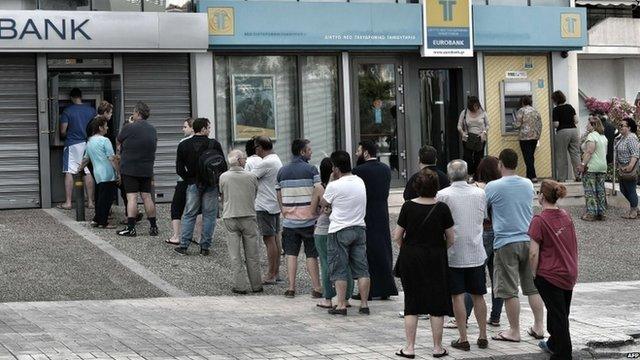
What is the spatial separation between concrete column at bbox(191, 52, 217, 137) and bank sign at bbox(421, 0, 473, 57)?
4505 millimetres

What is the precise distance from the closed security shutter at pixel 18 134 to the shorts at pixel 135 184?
3.68 meters

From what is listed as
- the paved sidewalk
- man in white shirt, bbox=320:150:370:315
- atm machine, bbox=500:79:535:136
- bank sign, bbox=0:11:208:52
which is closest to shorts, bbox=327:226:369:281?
man in white shirt, bbox=320:150:370:315

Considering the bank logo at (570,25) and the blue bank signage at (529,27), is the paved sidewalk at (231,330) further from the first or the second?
the bank logo at (570,25)

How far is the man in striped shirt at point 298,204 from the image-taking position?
13.6 m

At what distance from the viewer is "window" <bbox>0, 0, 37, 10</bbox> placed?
19.8 m

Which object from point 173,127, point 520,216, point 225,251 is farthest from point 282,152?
point 520,216

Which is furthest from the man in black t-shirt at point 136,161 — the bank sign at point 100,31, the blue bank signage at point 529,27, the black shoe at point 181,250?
the blue bank signage at point 529,27

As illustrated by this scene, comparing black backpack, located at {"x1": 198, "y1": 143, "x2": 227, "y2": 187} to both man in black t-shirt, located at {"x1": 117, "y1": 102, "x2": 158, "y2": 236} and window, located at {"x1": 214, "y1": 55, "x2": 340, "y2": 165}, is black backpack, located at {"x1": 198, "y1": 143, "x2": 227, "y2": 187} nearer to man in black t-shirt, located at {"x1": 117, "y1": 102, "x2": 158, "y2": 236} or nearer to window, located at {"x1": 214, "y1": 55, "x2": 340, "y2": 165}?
man in black t-shirt, located at {"x1": 117, "y1": 102, "x2": 158, "y2": 236}

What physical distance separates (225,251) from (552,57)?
36.3ft

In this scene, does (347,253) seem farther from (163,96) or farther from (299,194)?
(163,96)

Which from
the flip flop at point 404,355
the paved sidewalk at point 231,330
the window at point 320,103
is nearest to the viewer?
the flip flop at point 404,355

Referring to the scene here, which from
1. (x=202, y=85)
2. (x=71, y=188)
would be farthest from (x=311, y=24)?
(x=71, y=188)

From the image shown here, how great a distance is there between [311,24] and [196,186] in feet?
23.2

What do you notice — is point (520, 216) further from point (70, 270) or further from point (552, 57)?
point (552, 57)
